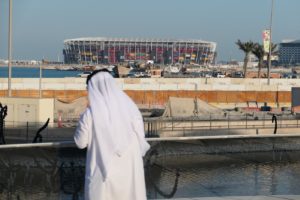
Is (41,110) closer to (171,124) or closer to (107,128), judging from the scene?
(171,124)

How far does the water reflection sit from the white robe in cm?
238

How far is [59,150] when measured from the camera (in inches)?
338

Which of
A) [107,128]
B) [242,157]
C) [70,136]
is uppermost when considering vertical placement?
[107,128]

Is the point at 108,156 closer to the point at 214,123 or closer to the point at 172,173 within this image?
the point at 172,173

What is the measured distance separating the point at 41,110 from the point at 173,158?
1728 cm

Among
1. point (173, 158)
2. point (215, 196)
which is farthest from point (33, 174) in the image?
point (215, 196)

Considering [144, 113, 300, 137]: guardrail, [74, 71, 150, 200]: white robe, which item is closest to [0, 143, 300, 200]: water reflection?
[74, 71, 150, 200]: white robe

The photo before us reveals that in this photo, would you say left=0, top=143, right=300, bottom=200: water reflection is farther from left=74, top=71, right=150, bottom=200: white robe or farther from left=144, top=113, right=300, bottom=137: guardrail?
left=144, top=113, right=300, bottom=137: guardrail

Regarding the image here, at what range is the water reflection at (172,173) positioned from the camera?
8.80 metres

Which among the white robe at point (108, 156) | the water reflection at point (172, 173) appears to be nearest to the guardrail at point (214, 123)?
the water reflection at point (172, 173)

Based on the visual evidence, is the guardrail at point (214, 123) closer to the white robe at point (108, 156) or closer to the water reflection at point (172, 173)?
the water reflection at point (172, 173)

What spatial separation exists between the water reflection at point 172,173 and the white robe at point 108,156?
2.38 meters

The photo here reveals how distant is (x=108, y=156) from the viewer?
243 inches

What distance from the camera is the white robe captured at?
6160mm
